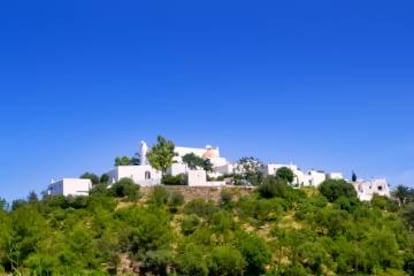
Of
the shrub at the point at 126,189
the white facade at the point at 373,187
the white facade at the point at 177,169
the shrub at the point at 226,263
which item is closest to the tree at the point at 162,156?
the white facade at the point at 177,169

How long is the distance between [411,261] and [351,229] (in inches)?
194

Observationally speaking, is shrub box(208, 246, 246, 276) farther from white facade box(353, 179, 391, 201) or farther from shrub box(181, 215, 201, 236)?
white facade box(353, 179, 391, 201)

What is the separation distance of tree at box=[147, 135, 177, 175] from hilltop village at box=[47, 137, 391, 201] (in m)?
0.58

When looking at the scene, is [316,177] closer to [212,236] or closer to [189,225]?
[189,225]

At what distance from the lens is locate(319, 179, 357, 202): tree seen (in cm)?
5516

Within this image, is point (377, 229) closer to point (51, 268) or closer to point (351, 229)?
point (351, 229)

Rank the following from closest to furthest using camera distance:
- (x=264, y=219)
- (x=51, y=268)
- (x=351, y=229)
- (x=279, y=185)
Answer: (x=51, y=268) → (x=351, y=229) → (x=264, y=219) → (x=279, y=185)

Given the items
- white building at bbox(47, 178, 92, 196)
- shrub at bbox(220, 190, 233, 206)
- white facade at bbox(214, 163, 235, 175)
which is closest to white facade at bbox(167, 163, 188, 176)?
white facade at bbox(214, 163, 235, 175)

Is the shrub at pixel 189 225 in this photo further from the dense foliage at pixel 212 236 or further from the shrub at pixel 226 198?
the shrub at pixel 226 198

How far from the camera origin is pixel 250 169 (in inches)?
2685

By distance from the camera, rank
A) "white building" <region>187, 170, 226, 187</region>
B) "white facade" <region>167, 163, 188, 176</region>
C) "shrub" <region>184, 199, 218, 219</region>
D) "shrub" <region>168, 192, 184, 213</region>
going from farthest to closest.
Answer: "white facade" <region>167, 163, 188, 176</region> → "white building" <region>187, 170, 226, 187</region> → "shrub" <region>168, 192, 184, 213</region> → "shrub" <region>184, 199, 218, 219</region>

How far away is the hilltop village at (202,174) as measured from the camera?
59.1 m

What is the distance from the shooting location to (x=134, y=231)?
41.7 metres

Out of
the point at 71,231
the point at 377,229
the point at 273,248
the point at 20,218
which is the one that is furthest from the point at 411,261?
the point at 20,218
